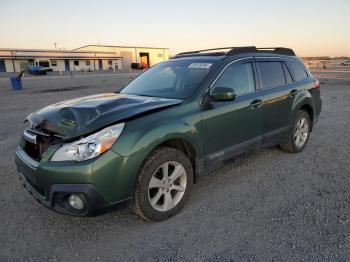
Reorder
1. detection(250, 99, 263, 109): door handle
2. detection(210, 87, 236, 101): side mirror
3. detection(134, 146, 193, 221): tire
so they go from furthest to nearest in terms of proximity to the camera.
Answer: detection(250, 99, 263, 109): door handle → detection(210, 87, 236, 101): side mirror → detection(134, 146, 193, 221): tire

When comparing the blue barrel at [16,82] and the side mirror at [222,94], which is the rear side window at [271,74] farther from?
the blue barrel at [16,82]

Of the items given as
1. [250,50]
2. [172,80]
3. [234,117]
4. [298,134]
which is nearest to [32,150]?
[172,80]

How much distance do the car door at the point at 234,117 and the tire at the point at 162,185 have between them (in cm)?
45

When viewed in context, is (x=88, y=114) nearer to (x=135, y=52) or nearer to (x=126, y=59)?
(x=126, y=59)

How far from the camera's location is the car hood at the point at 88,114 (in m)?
3.04

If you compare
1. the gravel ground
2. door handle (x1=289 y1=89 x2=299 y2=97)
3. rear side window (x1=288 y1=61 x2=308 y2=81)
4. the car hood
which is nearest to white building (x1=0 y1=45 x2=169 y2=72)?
rear side window (x1=288 y1=61 x2=308 y2=81)

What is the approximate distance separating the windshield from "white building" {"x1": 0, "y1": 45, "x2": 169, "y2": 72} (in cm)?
4759

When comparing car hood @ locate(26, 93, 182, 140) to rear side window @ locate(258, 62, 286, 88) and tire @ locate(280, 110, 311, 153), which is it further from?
tire @ locate(280, 110, 311, 153)

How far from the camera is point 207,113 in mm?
3713

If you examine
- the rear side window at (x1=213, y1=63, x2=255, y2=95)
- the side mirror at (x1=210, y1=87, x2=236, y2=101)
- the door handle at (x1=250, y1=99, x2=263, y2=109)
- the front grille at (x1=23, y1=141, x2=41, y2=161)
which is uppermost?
the rear side window at (x1=213, y1=63, x2=255, y2=95)

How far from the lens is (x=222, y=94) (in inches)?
145

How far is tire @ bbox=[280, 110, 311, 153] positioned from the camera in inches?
211

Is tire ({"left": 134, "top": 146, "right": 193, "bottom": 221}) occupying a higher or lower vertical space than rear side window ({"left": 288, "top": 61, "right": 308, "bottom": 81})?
lower

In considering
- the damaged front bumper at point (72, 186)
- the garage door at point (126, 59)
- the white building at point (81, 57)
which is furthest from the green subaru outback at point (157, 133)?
the garage door at point (126, 59)
